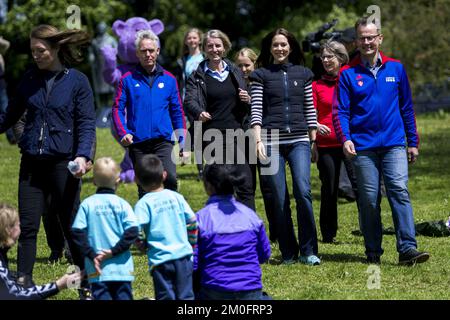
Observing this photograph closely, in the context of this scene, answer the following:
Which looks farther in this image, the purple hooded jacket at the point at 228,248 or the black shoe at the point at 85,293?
the black shoe at the point at 85,293

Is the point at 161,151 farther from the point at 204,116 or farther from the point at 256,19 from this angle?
the point at 256,19

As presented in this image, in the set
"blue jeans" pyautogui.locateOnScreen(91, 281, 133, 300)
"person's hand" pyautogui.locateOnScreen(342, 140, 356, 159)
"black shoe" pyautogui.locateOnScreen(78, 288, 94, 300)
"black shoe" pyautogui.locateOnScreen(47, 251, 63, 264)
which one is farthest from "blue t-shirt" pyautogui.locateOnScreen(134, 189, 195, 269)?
"black shoe" pyautogui.locateOnScreen(47, 251, 63, 264)

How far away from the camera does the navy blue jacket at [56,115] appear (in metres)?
7.26

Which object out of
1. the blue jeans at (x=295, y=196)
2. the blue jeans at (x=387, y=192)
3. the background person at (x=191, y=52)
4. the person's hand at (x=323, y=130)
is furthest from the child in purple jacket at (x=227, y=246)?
the background person at (x=191, y=52)

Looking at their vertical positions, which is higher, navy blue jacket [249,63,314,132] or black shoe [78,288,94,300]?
navy blue jacket [249,63,314,132]

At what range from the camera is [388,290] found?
7.36 metres

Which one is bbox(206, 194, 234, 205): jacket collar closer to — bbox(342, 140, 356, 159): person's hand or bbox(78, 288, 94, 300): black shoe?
bbox(78, 288, 94, 300): black shoe

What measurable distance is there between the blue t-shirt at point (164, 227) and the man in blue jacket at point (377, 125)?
2.56 m

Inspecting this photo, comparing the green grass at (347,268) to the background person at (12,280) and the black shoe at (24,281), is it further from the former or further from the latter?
the background person at (12,280)

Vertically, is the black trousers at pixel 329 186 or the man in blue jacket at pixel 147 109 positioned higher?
the man in blue jacket at pixel 147 109

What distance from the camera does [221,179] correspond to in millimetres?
6457

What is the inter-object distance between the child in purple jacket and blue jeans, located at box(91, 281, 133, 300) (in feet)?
1.68

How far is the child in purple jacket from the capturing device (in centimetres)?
622

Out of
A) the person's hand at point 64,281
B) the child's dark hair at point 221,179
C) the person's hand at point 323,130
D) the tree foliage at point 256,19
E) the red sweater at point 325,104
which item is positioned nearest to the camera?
the person's hand at point 64,281
